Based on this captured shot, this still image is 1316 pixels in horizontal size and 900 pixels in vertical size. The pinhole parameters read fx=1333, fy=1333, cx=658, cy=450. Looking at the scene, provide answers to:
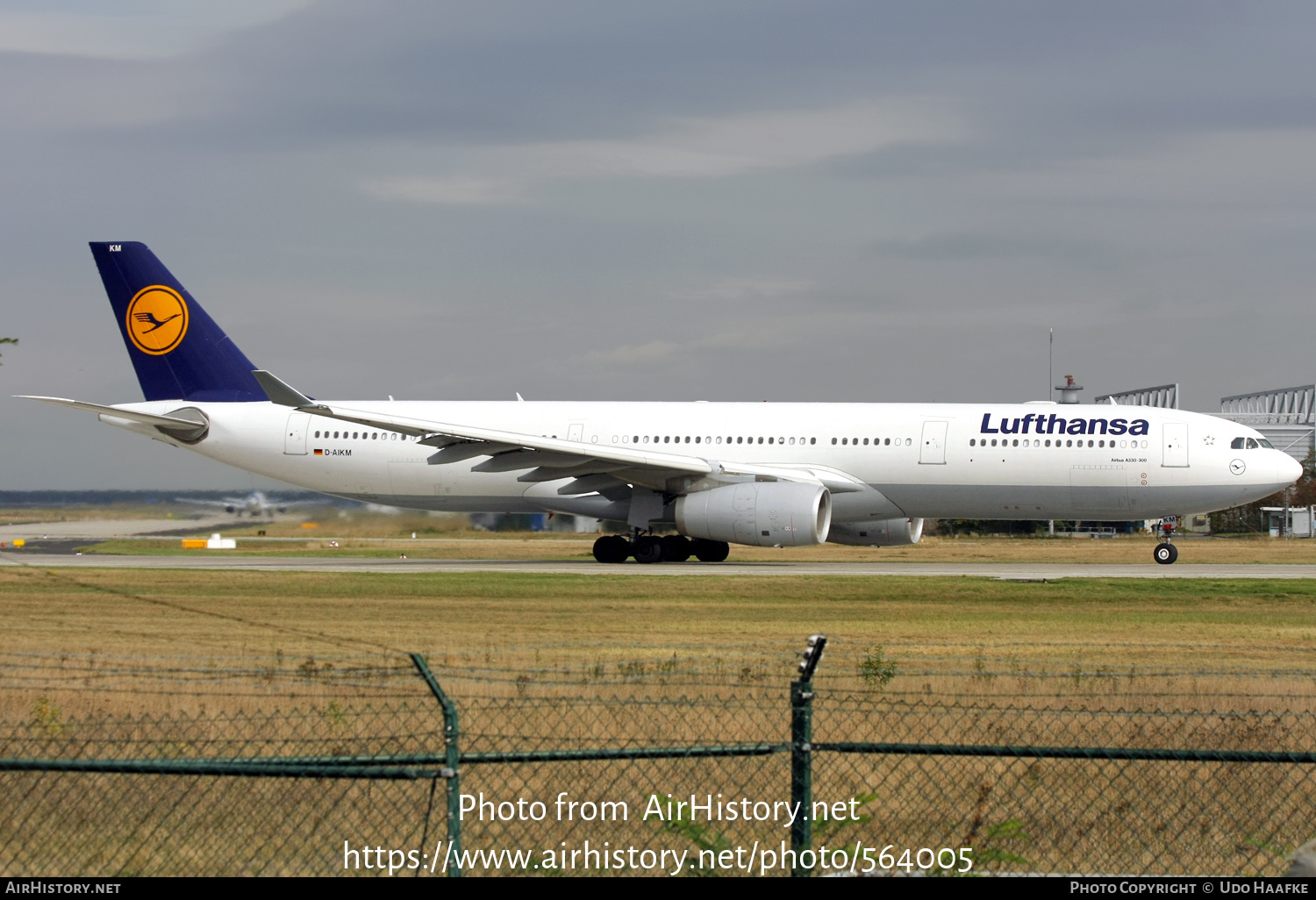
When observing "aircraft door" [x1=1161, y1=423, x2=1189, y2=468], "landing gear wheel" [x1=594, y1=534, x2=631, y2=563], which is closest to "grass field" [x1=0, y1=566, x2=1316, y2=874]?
"aircraft door" [x1=1161, y1=423, x2=1189, y2=468]

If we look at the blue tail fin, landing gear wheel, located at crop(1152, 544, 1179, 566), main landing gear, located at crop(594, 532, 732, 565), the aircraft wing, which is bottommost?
main landing gear, located at crop(594, 532, 732, 565)

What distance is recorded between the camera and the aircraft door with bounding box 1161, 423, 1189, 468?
1107 inches

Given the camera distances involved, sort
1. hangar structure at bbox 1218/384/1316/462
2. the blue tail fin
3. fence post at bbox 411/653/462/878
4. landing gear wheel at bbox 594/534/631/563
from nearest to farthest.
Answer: fence post at bbox 411/653/462/878 → landing gear wheel at bbox 594/534/631/563 → the blue tail fin → hangar structure at bbox 1218/384/1316/462

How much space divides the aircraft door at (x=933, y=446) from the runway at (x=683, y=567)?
2.30 metres

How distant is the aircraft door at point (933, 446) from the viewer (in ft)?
94.2

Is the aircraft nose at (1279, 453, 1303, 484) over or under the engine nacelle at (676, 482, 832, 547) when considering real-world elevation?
over

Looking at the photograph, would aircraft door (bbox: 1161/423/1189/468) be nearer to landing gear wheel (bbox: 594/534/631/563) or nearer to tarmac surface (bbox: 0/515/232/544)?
landing gear wheel (bbox: 594/534/631/563)

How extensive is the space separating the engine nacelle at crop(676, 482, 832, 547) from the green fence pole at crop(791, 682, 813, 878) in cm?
2010

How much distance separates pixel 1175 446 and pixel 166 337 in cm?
2355

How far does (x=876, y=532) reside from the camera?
30.8 meters

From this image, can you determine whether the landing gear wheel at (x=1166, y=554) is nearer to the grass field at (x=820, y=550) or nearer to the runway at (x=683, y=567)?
the runway at (x=683, y=567)

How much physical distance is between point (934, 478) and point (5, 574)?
61.6 feet

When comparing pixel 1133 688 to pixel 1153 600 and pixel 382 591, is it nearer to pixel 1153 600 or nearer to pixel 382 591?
pixel 1153 600

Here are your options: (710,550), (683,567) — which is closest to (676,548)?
(710,550)
